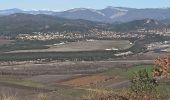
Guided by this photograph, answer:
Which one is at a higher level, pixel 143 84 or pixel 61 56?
pixel 143 84

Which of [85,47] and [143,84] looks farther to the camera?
[85,47]

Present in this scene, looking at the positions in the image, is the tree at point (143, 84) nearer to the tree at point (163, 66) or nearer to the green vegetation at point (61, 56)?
the tree at point (163, 66)

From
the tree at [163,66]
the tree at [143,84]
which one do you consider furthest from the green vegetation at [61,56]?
the tree at [163,66]

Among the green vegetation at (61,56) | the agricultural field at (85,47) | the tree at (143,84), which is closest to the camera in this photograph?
the tree at (143,84)

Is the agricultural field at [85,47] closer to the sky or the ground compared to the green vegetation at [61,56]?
closer to the sky

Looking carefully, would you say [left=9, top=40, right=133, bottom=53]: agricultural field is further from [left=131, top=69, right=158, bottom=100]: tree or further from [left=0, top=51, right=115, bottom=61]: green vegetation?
[left=131, top=69, right=158, bottom=100]: tree

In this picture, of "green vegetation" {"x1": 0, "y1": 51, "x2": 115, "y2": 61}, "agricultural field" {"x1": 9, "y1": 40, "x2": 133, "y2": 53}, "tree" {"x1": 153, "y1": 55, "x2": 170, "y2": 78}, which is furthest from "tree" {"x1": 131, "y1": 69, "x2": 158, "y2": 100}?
"agricultural field" {"x1": 9, "y1": 40, "x2": 133, "y2": 53}

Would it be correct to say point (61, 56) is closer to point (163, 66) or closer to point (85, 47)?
point (85, 47)

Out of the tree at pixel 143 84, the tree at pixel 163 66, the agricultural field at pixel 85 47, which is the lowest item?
the agricultural field at pixel 85 47

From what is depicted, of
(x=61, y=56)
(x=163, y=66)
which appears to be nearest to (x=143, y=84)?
(x=163, y=66)

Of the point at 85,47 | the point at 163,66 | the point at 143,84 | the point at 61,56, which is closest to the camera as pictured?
the point at 163,66

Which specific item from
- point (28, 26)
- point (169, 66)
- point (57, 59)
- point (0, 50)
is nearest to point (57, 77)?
point (57, 59)
